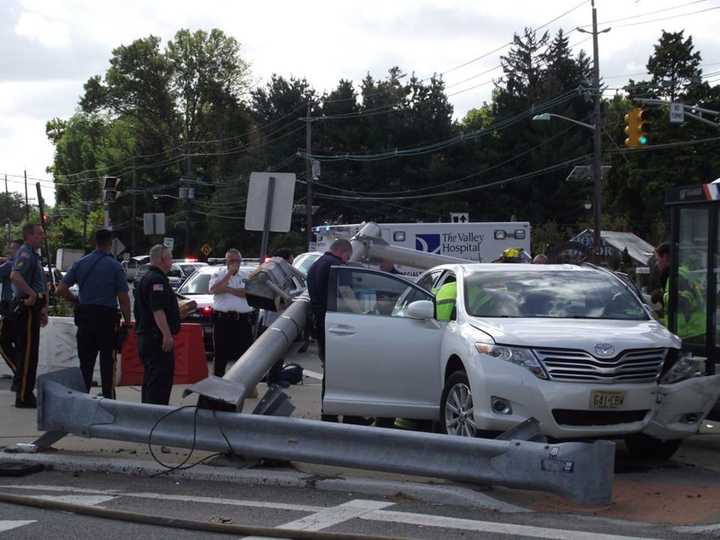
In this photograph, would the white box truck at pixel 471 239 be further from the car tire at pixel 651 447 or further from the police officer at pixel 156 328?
the car tire at pixel 651 447

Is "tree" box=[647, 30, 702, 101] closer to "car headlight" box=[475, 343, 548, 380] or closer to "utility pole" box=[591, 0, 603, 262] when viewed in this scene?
"utility pole" box=[591, 0, 603, 262]

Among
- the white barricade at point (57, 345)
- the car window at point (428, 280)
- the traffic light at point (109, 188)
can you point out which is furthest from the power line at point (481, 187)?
the car window at point (428, 280)

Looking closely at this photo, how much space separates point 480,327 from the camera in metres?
8.93

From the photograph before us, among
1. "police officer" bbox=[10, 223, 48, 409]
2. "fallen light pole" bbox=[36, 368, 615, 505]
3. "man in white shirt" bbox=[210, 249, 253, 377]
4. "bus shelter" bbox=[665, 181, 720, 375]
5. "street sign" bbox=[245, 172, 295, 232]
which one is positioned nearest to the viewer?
"fallen light pole" bbox=[36, 368, 615, 505]

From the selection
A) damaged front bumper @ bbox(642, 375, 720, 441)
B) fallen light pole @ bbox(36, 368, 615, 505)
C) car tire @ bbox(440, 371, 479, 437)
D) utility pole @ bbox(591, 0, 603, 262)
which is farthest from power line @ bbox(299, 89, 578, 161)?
fallen light pole @ bbox(36, 368, 615, 505)

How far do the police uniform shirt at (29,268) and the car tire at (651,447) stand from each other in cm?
637

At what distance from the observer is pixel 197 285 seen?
21844 millimetres

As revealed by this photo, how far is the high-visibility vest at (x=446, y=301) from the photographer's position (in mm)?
9695

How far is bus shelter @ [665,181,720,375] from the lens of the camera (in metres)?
10.5

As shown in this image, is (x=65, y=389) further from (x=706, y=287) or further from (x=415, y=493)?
(x=706, y=287)

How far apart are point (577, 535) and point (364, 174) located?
6210 centimetres

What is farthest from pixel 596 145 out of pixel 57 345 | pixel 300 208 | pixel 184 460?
pixel 184 460

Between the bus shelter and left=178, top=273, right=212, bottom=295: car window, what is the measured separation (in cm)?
1216

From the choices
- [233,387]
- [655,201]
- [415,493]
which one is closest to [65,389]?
[233,387]
